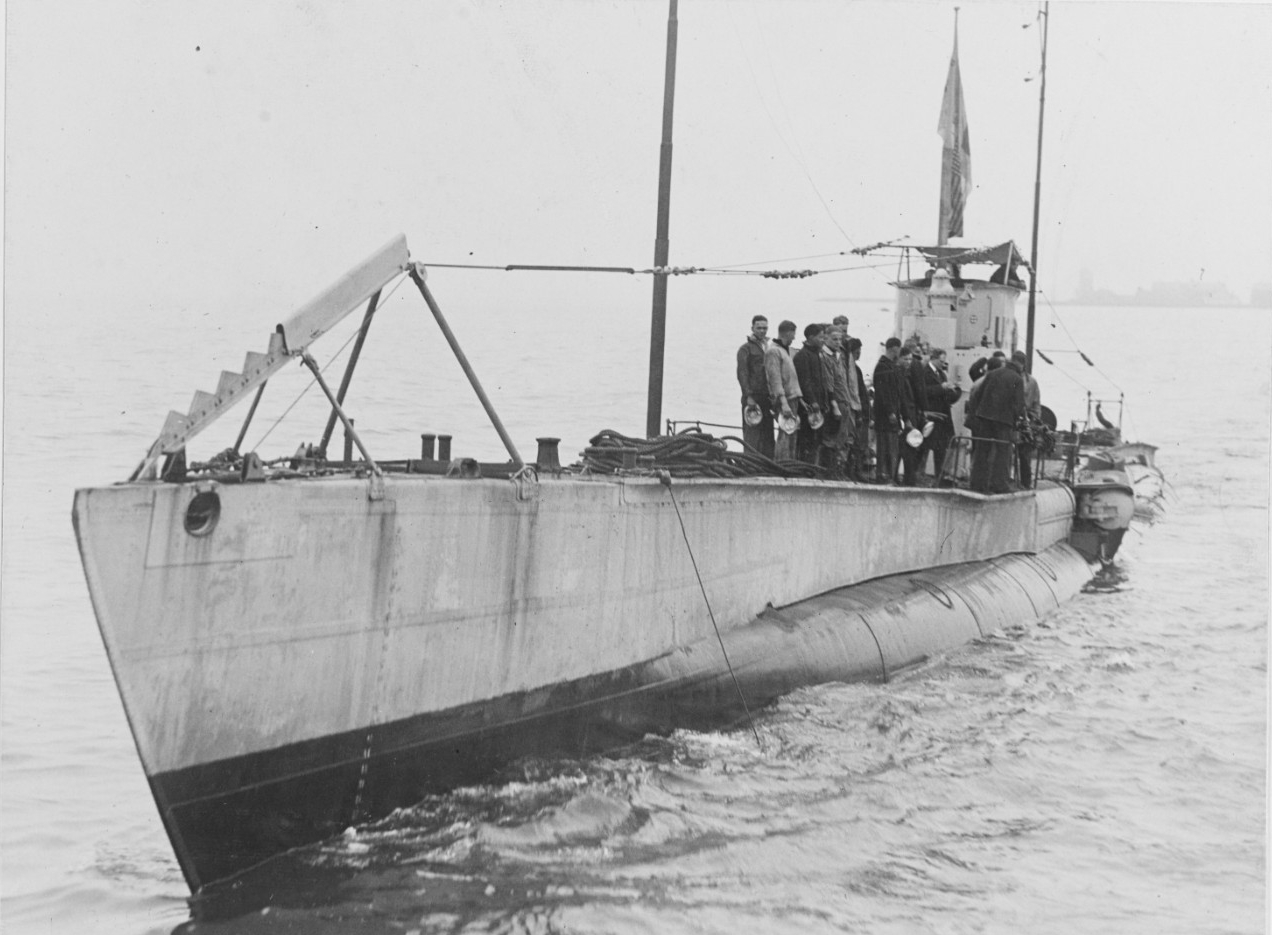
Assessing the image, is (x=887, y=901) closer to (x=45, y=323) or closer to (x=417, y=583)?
(x=417, y=583)

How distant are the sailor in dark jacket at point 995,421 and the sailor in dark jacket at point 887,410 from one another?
234 centimetres

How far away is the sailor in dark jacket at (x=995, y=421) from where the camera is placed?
1809cm

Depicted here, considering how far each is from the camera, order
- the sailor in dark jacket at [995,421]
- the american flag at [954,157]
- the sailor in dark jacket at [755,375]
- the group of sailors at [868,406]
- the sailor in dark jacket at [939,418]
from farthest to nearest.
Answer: the american flag at [954,157], the sailor in dark jacket at [995,421], the sailor in dark jacket at [939,418], the group of sailors at [868,406], the sailor in dark jacket at [755,375]

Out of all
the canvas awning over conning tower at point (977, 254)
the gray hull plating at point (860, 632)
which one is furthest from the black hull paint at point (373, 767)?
the canvas awning over conning tower at point (977, 254)

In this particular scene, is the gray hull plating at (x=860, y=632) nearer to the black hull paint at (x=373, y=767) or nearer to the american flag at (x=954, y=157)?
the black hull paint at (x=373, y=767)

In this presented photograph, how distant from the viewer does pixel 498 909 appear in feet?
26.0

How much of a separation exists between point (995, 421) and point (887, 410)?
2816mm

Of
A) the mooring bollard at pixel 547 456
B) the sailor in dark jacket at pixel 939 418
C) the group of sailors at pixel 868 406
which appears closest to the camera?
the mooring bollard at pixel 547 456

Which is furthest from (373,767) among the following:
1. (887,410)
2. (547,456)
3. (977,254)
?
(977,254)

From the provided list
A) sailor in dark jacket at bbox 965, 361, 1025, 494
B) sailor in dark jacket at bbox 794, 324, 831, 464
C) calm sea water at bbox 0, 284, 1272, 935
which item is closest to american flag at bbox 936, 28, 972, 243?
sailor in dark jacket at bbox 965, 361, 1025, 494

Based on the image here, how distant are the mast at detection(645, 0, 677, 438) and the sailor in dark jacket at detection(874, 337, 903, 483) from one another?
3.10 meters

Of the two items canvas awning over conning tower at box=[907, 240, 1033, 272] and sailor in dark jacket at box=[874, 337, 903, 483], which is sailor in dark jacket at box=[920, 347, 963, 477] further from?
canvas awning over conning tower at box=[907, 240, 1033, 272]

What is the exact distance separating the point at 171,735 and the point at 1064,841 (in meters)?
6.34

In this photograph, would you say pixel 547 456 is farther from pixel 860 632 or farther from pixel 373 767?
pixel 860 632
